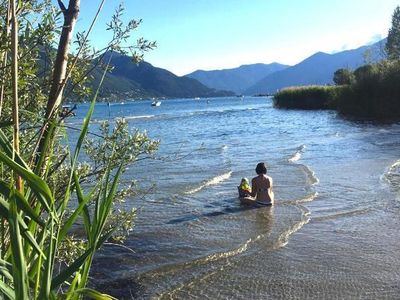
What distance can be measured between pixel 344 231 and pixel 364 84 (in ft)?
113

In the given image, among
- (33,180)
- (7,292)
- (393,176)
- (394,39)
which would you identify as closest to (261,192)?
(393,176)

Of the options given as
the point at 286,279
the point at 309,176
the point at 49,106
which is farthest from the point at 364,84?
the point at 49,106

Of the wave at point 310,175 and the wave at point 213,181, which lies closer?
the wave at point 213,181

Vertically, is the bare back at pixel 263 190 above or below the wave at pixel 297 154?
above

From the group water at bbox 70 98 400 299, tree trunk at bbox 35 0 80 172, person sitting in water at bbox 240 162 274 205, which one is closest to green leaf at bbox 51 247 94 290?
tree trunk at bbox 35 0 80 172

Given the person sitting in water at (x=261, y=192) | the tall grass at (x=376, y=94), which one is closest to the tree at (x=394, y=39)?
the tall grass at (x=376, y=94)

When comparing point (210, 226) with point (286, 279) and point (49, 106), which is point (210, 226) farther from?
point (49, 106)

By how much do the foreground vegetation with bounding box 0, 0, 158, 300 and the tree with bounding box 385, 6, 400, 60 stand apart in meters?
65.3

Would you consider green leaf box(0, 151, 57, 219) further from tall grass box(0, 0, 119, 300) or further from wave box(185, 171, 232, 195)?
wave box(185, 171, 232, 195)

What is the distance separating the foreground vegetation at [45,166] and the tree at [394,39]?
65.3 m

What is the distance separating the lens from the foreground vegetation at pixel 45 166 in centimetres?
164

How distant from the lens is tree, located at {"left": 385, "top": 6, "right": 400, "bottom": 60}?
6606cm

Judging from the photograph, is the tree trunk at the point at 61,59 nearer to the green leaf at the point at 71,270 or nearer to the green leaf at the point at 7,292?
the green leaf at the point at 71,270

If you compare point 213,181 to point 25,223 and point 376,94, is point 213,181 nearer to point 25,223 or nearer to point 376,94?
point 25,223
